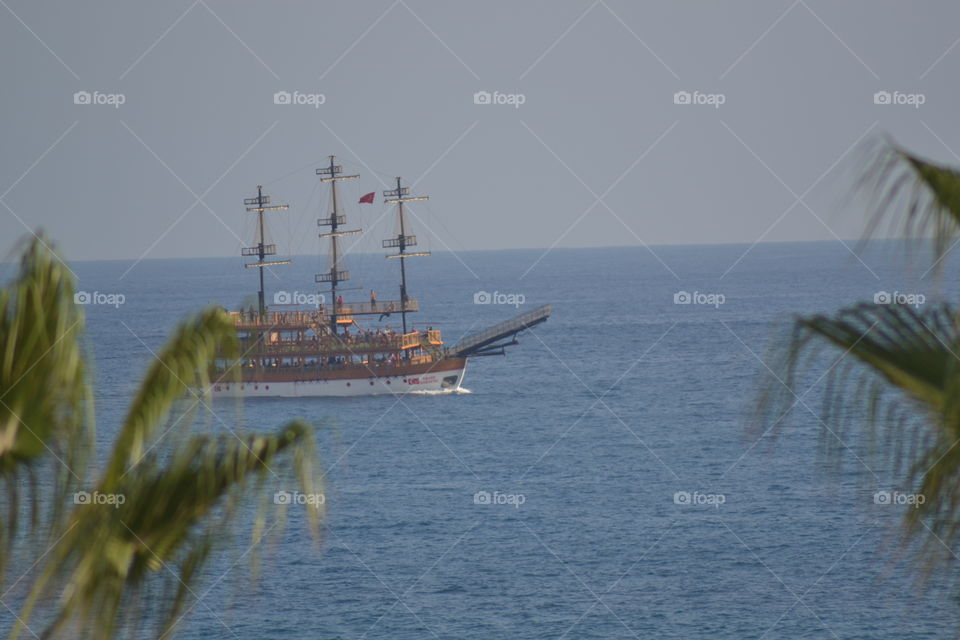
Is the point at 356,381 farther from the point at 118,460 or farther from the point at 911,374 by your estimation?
the point at 911,374

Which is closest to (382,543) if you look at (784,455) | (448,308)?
(784,455)

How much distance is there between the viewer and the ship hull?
71.8 metres

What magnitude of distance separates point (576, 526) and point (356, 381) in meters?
34.6

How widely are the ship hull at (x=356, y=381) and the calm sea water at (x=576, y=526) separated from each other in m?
0.91

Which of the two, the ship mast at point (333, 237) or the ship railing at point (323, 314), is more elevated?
the ship mast at point (333, 237)

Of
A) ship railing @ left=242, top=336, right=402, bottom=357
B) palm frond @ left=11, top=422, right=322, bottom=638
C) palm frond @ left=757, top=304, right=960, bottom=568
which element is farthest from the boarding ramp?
palm frond @ left=757, top=304, right=960, bottom=568

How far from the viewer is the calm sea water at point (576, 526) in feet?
97.1

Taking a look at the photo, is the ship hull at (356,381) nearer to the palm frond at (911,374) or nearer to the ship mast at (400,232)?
the ship mast at (400,232)

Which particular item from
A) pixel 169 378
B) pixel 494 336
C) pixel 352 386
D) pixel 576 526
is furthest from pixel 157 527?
pixel 352 386

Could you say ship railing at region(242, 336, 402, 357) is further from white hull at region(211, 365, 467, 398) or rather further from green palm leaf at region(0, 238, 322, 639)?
green palm leaf at region(0, 238, 322, 639)

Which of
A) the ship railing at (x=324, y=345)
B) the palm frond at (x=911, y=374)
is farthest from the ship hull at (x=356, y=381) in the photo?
the palm frond at (x=911, y=374)

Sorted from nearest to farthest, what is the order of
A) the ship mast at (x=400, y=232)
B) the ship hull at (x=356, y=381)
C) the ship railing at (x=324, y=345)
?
the ship railing at (x=324, y=345) < the ship hull at (x=356, y=381) < the ship mast at (x=400, y=232)

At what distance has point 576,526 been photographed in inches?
1554

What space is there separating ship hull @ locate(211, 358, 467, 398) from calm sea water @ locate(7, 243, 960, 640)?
3.00 feet
